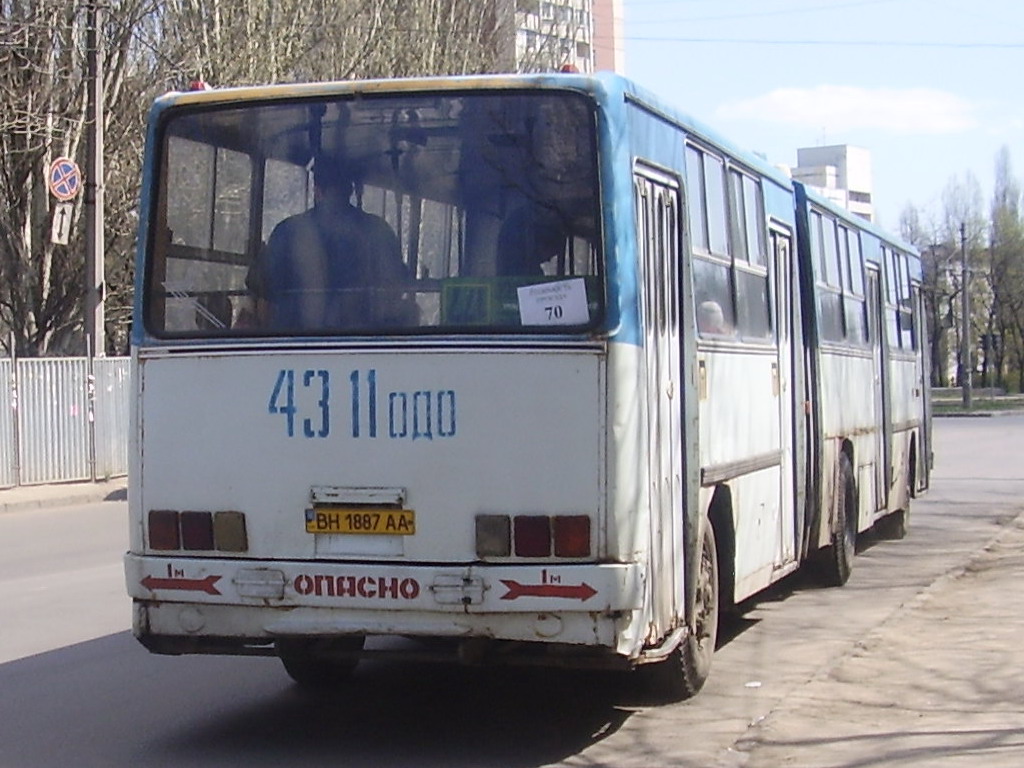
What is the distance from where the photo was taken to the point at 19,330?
30344mm

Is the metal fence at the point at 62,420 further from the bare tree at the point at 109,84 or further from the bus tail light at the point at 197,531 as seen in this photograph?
the bus tail light at the point at 197,531

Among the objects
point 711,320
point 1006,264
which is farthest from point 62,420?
point 1006,264

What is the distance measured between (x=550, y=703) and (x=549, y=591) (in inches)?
76.2

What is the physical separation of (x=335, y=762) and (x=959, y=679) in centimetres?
352

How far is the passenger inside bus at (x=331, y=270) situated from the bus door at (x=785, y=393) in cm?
404

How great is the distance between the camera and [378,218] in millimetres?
7492

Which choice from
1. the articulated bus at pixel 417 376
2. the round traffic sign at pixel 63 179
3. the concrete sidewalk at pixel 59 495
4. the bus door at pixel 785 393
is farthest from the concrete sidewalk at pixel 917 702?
the round traffic sign at pixel 63 179

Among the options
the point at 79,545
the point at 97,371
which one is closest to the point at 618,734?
the point at 79,545

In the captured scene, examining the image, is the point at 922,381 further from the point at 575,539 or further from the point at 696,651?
the point at 575,539

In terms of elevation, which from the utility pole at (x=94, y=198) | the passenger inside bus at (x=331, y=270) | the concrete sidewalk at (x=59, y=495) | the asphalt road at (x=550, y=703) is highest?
the utility pole at (x=94, y=198)

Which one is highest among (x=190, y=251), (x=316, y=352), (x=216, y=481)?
(x=190, y=251)

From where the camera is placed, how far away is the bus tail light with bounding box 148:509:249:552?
7.37 m

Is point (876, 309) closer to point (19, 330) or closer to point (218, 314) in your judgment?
point (218, 314)

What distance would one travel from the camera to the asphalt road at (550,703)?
7426mm
